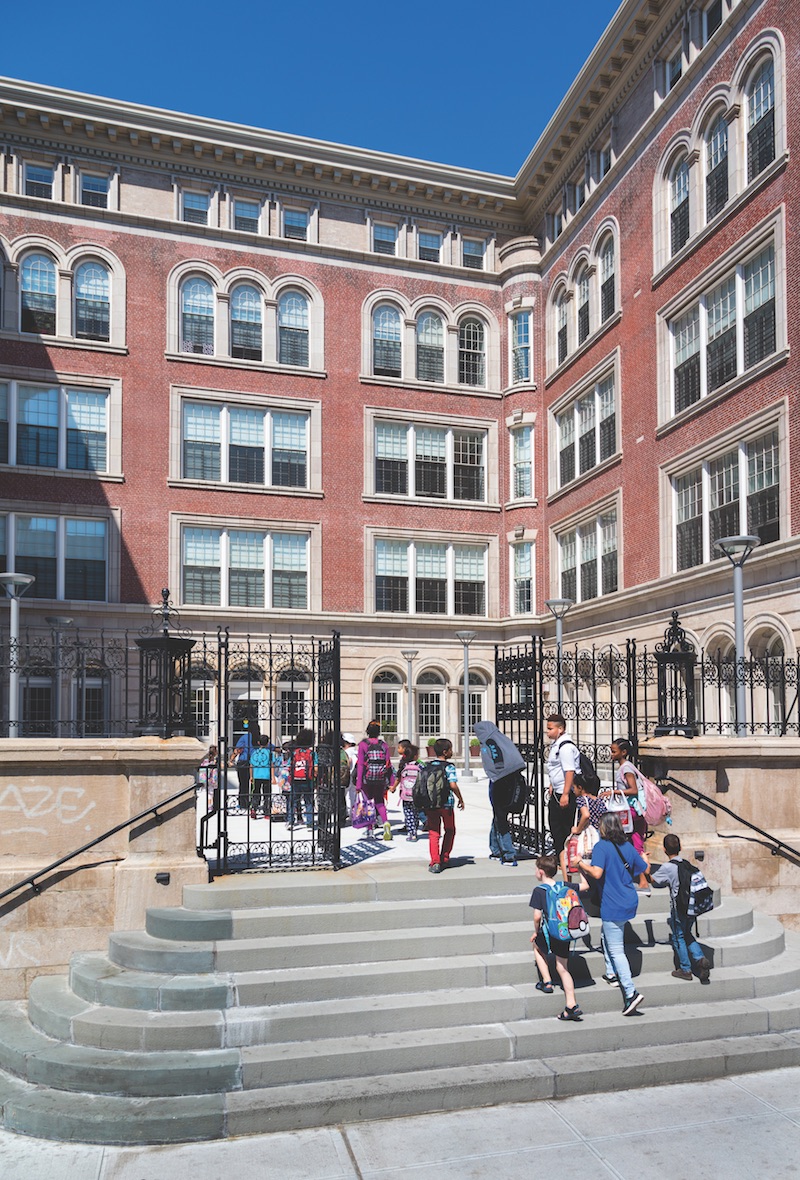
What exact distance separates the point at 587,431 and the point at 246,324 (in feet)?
41.3

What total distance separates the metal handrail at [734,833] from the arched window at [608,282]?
2210 cm

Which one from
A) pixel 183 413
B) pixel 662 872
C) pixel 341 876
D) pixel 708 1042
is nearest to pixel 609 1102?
pixel 708 1042

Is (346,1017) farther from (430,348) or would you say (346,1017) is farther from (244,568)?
(430,348)

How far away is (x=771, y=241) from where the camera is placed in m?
23.3

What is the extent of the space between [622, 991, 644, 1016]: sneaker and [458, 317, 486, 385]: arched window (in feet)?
101

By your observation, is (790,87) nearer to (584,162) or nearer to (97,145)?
(584,162)

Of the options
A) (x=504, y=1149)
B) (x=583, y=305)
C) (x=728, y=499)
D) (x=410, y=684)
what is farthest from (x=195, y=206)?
(x=504, y=1149)

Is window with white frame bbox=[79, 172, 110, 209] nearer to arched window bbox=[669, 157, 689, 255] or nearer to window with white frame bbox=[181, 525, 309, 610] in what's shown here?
window with white frame bbox=[181, 525, 309, 610]

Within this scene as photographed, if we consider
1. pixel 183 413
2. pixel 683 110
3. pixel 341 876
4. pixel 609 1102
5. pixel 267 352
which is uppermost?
pixel 683 110

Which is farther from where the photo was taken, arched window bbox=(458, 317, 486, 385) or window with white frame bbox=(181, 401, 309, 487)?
arched window bbox=(458, 317, 486, 385)

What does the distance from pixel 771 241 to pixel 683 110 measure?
256 inches

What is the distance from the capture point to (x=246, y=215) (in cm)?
3575

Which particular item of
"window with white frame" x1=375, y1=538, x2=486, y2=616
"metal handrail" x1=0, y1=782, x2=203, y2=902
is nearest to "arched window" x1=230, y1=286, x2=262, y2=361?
"window with white frame" x1=375, y1=538, x2=486, y2=616

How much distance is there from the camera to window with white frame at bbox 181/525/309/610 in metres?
33.9
